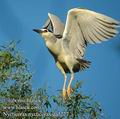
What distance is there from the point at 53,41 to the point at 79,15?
0.58 ft

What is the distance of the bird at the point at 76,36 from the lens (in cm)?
198

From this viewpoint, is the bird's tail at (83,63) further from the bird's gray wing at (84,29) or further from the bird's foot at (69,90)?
the bird's foot at (69,90)

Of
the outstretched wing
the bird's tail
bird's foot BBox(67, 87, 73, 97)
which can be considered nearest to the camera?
bird's foot BBox(67, 87, 73, 97)

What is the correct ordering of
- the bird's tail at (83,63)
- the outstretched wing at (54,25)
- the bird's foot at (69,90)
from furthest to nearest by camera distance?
the outstretched wing at (54,25) → the bird's tail at (83,63) → the bird's foot at (69,90)

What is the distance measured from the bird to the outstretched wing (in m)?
0.06

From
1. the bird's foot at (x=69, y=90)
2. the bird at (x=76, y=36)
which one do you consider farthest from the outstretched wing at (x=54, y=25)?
the bird's foot at (x=69, y=90)

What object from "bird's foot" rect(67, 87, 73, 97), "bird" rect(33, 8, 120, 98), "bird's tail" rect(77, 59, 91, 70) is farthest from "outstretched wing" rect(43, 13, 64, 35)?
"bird's foot" rect(67, 87, 73, 97)

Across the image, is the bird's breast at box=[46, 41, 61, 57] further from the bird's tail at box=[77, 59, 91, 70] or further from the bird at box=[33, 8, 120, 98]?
the bird's tail at box=[77, 59, 91, 70]

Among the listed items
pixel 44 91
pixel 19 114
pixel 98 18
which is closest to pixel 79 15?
pixel 98 18

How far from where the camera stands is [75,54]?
6.77 ft

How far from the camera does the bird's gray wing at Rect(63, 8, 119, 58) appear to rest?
2.00 meters

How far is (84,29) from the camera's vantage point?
205cm

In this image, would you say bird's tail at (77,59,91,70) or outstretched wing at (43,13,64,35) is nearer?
bird's tail at (77,59,91,70)

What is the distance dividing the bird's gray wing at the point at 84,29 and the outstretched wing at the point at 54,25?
9 centimetres
